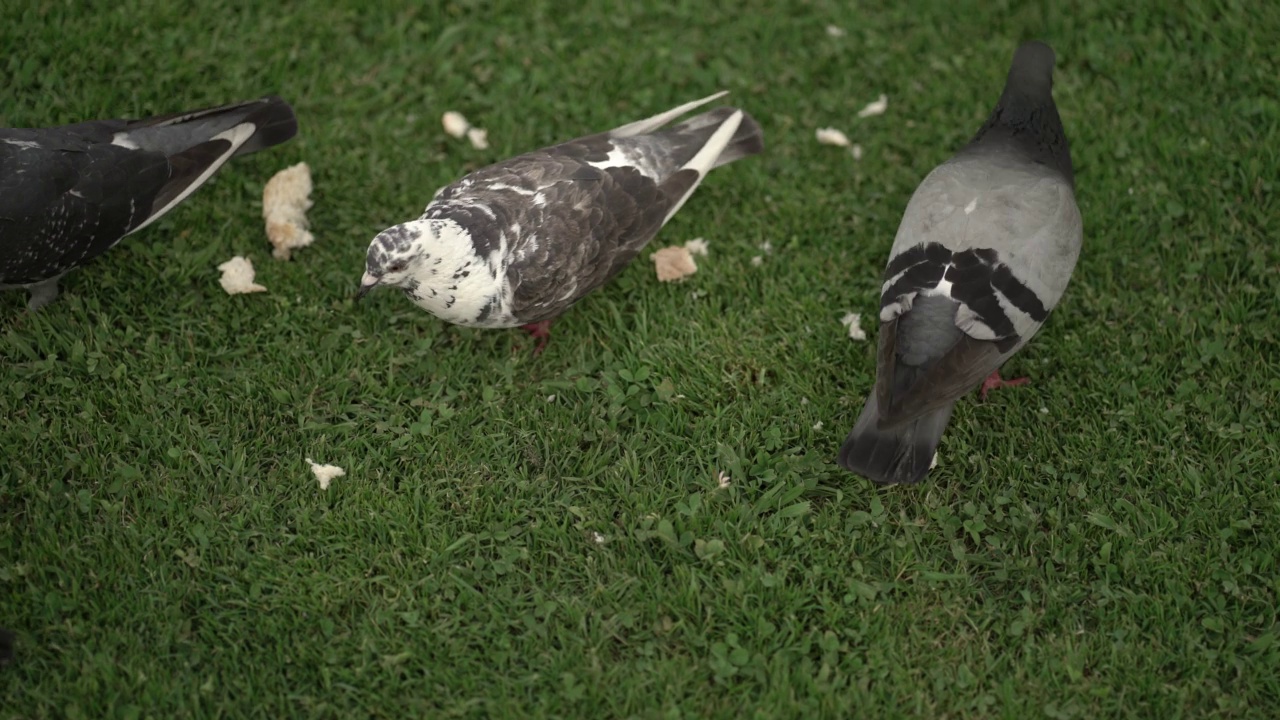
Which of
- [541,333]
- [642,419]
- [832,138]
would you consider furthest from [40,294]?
[832,138]

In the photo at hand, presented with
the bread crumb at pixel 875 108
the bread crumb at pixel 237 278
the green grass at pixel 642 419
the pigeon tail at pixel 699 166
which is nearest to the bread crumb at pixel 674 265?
the green grass at pixel 642 419

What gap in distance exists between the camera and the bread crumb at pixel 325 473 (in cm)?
374

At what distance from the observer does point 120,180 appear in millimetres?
3945

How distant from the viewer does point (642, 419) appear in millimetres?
4000

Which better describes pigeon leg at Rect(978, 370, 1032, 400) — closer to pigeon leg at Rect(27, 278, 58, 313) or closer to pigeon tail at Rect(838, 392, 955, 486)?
pigeon tail at Rect(838, 392, 955, 486)

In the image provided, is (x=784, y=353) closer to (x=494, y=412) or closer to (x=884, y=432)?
(x=884, y=432)

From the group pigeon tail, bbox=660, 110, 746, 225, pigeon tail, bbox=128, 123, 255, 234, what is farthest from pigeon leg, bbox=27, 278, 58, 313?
pigeon tail, bbox=660, 110, 746, 225

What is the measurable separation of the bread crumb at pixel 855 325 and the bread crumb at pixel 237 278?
99.9 inches

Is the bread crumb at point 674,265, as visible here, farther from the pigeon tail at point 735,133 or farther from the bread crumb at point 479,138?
the bread crumb at point 479,138

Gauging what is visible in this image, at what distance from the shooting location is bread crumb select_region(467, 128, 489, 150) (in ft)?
15.9

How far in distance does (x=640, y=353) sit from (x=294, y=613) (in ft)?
5.57

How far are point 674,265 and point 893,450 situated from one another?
1.39 m

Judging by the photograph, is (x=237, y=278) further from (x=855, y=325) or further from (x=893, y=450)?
(x=893, y=450)

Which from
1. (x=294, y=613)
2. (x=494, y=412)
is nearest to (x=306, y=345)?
(x=494, y=412)
